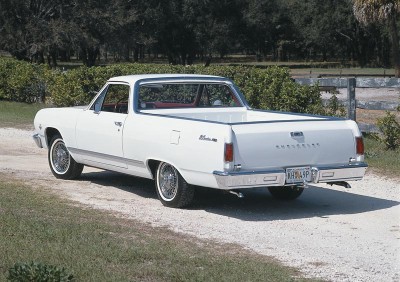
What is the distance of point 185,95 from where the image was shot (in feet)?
41.4

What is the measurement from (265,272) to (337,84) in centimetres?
1083

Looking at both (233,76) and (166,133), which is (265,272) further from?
(233,76)

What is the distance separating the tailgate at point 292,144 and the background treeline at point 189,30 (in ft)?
141

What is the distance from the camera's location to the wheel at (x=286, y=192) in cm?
1186

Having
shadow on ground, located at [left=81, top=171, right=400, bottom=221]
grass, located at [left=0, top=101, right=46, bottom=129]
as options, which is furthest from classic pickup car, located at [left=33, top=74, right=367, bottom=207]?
grass, located at [left=0, top=101, right=46, bottom=129]

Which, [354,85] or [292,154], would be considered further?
[354,85]

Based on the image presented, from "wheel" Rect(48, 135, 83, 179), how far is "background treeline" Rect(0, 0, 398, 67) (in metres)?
39.3

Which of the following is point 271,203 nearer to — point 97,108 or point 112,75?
point 97,108

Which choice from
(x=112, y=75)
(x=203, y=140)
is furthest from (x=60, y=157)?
(x=112, y=75)

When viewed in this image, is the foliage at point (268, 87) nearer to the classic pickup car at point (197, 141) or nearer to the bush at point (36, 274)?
the classic pickup car at point (197, 141)

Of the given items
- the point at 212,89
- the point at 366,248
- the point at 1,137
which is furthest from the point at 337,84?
the point at 366,248

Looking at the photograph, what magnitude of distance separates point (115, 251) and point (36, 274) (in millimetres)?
1538

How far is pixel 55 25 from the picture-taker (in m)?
52.8

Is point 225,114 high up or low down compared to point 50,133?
up
